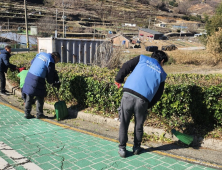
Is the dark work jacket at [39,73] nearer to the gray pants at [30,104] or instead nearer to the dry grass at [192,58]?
the gray pants at [30,104]

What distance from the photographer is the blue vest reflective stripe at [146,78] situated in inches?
141

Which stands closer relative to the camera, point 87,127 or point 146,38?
point 87,127

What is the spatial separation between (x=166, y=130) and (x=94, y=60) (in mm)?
8047

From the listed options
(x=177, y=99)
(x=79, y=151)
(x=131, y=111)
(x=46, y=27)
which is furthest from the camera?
(x=46, y=27)

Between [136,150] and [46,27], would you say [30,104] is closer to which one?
[136,150]

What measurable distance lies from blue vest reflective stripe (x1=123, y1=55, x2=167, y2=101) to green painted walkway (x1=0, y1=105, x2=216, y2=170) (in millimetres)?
1017

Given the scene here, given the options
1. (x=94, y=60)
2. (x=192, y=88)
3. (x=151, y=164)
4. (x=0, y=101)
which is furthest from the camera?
(x=94, y=60)

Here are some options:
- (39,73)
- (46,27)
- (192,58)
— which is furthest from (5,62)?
(46,27)

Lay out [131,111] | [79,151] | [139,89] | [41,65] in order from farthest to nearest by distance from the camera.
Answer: [41,65] < [79,151] < [131,111] < [139,89]

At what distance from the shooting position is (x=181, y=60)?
30.4 m

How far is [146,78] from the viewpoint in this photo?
11.8ft

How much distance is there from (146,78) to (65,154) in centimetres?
174

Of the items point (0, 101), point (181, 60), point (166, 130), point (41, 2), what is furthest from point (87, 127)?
point (41, 2)

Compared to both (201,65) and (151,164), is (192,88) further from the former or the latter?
(201,65)
